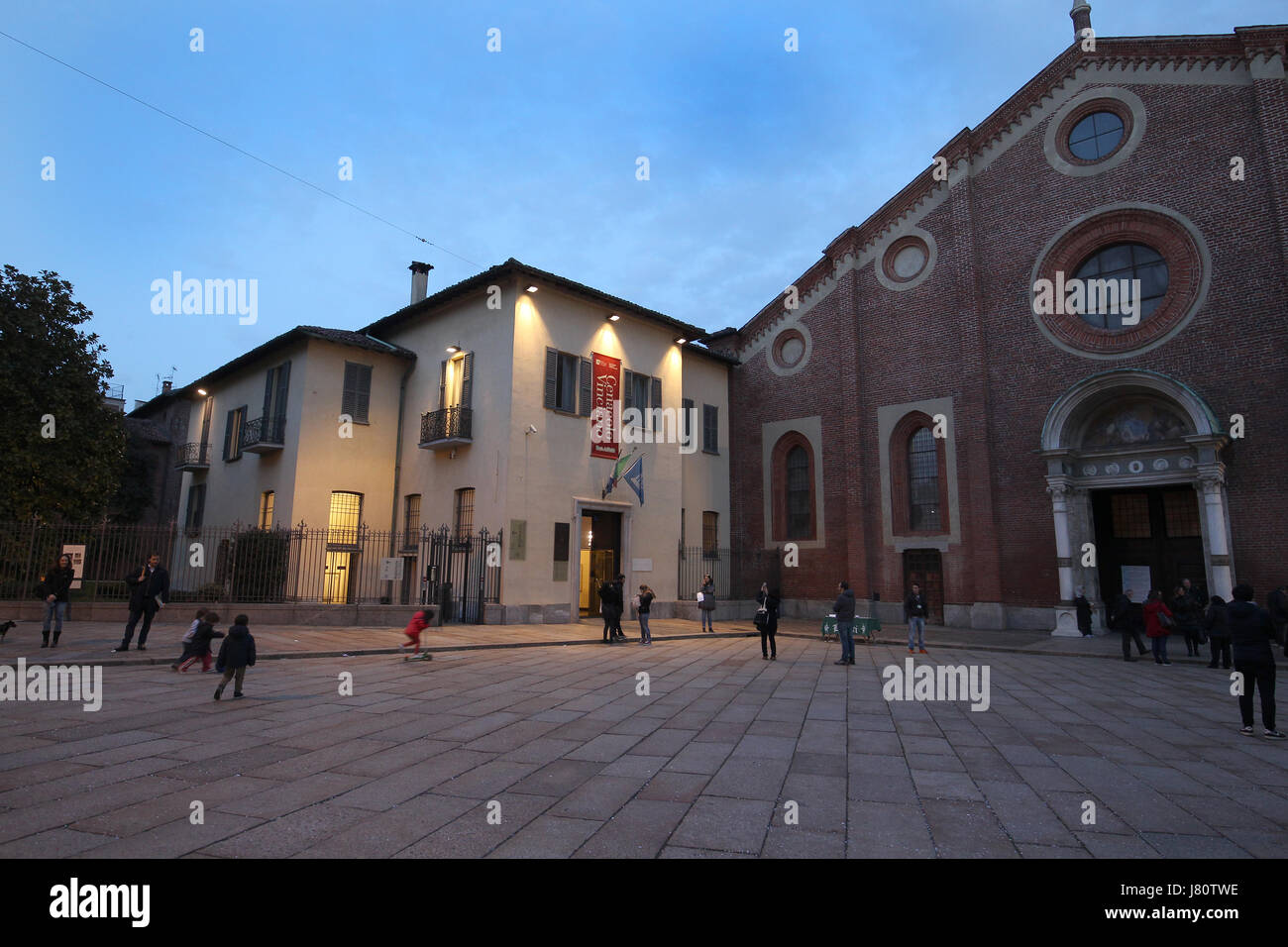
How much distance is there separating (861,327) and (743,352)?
16.8ft

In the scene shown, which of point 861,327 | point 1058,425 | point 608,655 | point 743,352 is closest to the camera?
point 608,655

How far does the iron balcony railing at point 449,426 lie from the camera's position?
20.5 m

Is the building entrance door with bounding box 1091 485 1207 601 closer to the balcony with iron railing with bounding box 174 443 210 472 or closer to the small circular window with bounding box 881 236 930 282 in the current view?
the small circular window with bounding box 881 236 930 282

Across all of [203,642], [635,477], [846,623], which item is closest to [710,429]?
[635,477]

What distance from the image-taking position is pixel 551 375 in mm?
20484

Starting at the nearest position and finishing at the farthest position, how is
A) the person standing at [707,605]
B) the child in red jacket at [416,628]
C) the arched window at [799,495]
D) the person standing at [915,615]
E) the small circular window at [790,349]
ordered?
the child in red jacket at [416,628] < the person standing at [915,615] < the person standing at [707,605] < the arched window at [799,495] < the small circular window at [790,349]

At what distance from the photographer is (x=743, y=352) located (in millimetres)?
27750

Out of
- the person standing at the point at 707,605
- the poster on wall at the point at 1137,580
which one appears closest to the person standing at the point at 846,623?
the person standing at the point at 707,605

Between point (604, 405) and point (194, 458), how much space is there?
1836 centimetres

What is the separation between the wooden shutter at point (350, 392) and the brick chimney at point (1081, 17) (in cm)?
2522

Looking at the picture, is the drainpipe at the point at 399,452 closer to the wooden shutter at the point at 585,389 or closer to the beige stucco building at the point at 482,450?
the beige stucco building at the point at 482,450

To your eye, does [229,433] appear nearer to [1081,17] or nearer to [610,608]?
[610,608]
